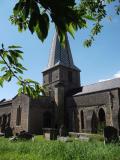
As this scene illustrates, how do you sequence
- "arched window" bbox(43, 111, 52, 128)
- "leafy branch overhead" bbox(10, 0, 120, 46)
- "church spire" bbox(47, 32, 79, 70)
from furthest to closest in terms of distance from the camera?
1. "church spire" bbox(47, 32, 79, 70)
2. "arched window" bbox(43, 111, 52, 128)
3. "leafy branch overhead" bbox(10, 0, 120, 46)

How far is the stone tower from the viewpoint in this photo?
3509 cm

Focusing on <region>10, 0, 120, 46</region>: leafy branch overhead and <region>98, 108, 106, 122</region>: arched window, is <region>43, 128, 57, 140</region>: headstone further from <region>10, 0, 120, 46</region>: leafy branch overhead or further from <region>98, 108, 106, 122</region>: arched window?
<region>10, 0, 120, 46</region>: leafy branch overhead

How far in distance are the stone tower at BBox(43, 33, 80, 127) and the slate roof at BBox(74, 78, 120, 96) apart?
11.5 ft

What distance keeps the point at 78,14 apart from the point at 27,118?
103 feet

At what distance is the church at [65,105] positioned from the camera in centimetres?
2866

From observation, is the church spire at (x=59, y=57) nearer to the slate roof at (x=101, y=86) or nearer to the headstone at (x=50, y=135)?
the slate roof at (x=101, y=86)

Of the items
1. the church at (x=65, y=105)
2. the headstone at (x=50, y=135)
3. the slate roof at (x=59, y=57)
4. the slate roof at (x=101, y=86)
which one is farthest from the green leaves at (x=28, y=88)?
the slate roof at (x=59, y=57)

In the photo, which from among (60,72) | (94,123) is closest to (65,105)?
(60,72)

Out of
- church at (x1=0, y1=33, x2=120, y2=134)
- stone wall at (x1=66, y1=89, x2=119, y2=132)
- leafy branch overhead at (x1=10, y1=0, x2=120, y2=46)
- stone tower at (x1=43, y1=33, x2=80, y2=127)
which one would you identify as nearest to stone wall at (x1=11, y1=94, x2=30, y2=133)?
church at (x1=0, y1=33, x2=120, y2=134)

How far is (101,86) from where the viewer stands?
102 ft

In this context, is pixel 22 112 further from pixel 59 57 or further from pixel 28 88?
pixel 28 88

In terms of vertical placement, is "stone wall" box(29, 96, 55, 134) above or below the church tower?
below

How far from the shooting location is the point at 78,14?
151 centimetres

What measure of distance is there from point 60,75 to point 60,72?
0.55 metres
